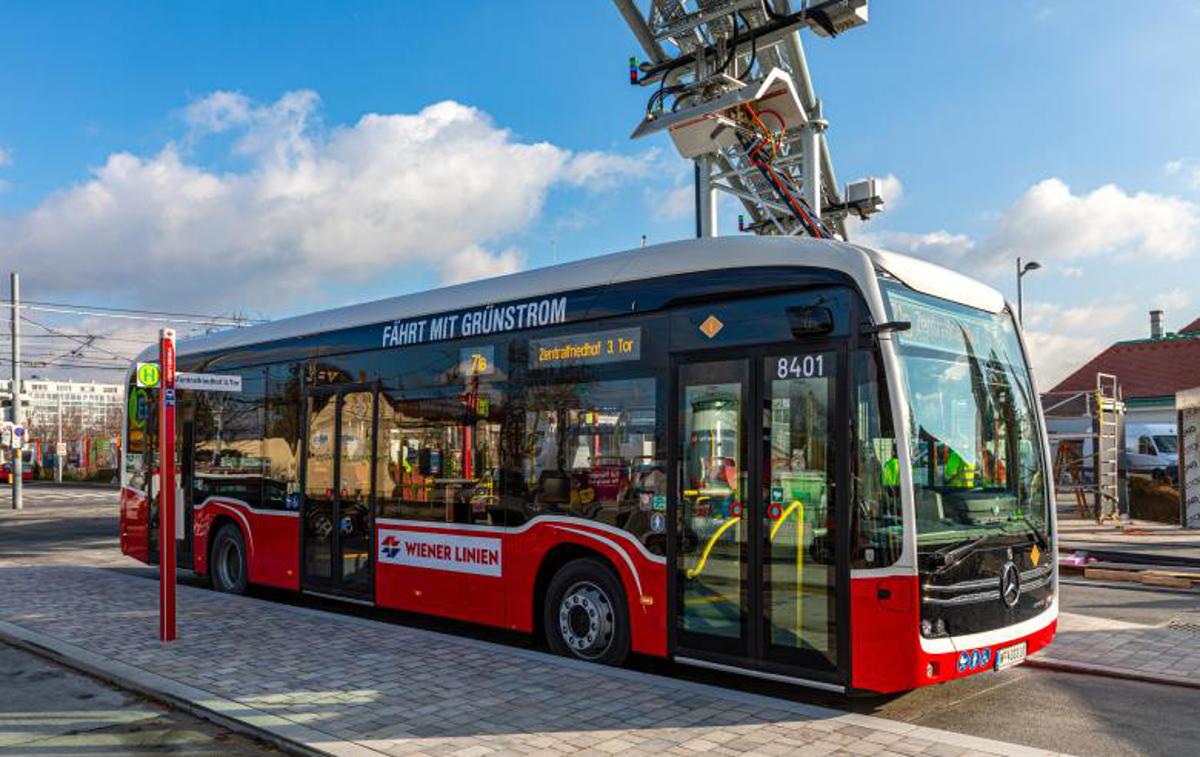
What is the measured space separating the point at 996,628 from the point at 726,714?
5.94 ft

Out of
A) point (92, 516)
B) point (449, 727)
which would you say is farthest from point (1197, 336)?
point (449, 727)

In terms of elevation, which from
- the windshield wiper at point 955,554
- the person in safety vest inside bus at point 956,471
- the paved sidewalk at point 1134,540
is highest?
the person in safety vest inside bus at point 956,471

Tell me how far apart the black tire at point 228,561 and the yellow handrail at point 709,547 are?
670 centimetres

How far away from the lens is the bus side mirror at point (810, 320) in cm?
629

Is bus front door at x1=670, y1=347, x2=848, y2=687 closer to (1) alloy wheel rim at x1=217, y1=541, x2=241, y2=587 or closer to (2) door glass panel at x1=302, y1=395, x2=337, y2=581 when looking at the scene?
Answer: (2) door glass panel at x1=302, y1=395, x2=337, y2=581

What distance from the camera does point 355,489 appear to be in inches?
389

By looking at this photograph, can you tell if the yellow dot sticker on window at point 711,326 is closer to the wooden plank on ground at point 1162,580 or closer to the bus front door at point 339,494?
the bus front door at point 339,494

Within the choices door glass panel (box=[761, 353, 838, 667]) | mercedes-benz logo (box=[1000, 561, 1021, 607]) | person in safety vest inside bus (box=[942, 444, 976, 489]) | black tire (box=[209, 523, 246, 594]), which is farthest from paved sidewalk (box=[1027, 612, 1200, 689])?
black tire (box=[209, 523, 246, 594])

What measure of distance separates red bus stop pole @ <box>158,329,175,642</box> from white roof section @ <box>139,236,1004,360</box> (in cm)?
207

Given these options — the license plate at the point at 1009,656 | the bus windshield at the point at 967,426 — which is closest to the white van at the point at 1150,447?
the bus windshield at the point at 967,426

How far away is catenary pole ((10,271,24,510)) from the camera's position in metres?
31.8

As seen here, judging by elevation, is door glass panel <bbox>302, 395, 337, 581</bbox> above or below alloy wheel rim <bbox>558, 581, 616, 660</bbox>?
above

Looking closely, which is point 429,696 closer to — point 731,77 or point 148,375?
point 148,375

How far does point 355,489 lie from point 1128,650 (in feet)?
23.7
